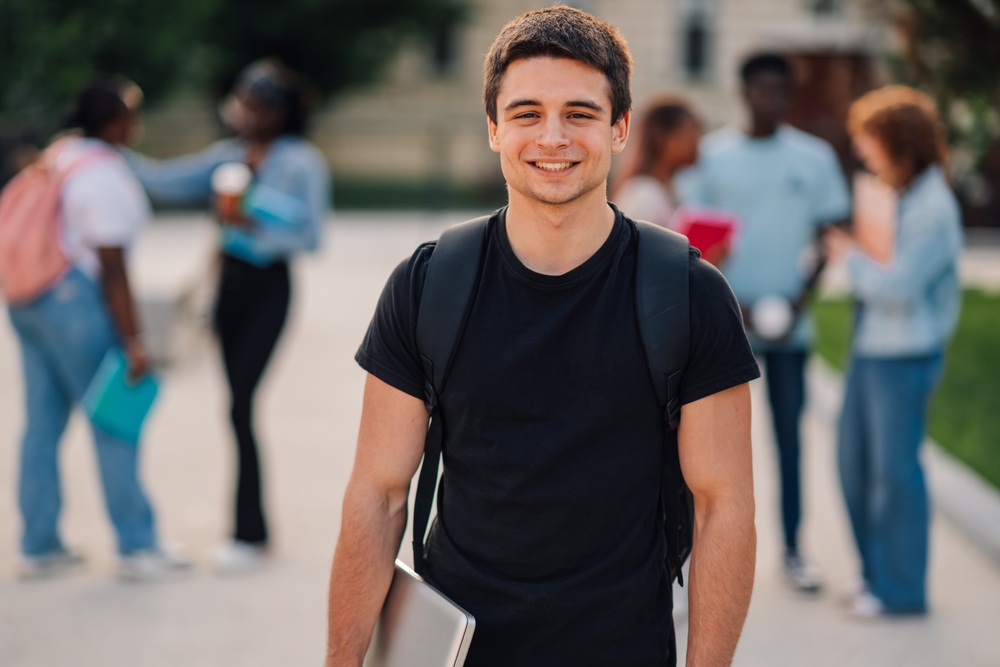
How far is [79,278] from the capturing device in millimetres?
4824

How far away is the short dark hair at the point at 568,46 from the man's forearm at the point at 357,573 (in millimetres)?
833

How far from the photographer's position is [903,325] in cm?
448

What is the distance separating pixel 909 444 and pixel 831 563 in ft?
3.17

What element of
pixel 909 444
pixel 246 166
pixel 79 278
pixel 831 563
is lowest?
pixel 831 563

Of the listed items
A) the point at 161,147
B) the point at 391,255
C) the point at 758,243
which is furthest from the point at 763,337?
the point at 161,147

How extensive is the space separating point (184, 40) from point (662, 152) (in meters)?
16.8

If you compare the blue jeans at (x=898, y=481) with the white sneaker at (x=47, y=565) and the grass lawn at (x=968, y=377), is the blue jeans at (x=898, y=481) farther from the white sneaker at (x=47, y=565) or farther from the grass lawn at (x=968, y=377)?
the white sneaker at (x=47, y=565)

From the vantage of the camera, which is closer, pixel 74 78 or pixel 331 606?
pixel 331 606

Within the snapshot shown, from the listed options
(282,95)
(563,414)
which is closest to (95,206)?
(282,95)

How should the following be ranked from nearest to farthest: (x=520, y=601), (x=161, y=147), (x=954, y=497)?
(x=520, y=601)
(x=954, y=497)
(x=161, y=147)

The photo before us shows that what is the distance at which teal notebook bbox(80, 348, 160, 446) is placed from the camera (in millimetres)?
4770

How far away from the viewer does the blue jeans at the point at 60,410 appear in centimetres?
483

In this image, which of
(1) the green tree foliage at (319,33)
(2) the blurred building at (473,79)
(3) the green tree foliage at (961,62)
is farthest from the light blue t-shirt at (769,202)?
(2) the blurred building at (473,79)

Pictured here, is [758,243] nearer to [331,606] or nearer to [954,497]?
[954,497]
